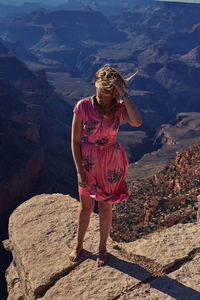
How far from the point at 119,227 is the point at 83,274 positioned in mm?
11631

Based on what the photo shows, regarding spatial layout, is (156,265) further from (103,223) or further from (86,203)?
(86,203)

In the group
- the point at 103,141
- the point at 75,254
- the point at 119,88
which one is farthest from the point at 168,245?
the point at 119,88

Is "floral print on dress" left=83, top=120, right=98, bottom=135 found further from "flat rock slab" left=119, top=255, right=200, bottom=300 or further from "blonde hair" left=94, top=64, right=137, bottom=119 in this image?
"flat rock slab" left=119, top=255, right=200, bottom=300

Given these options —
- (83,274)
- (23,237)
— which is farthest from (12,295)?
(83,274)

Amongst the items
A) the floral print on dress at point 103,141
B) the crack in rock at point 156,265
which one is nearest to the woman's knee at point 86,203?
the floral print on dress at point 103,141

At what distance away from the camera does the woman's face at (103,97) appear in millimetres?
3951

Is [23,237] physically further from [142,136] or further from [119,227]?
[142,136]

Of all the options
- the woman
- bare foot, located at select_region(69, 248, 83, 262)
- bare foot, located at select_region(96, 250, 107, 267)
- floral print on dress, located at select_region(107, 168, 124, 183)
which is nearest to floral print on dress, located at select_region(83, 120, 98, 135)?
the woman

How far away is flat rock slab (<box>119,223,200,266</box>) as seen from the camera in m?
4.84

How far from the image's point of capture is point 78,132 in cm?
423

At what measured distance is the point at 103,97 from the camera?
4.05m

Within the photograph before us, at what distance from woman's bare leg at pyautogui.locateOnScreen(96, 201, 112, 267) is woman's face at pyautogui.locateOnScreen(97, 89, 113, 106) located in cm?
131

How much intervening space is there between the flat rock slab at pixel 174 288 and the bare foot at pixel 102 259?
2.14 ft

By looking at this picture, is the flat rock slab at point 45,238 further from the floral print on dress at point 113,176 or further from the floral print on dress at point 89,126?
the floral print on dress at point 89,126
